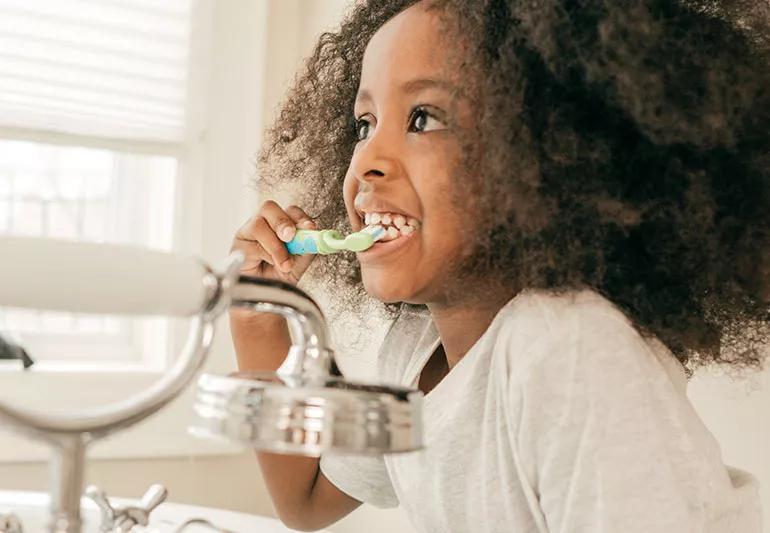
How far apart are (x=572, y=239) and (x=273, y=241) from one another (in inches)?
13.9

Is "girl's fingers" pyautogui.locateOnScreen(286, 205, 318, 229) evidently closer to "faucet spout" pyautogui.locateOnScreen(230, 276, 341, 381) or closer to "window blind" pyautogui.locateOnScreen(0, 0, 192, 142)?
"faucet spout" pyautogui.locateOnScreen(230, 276, 341, 381)

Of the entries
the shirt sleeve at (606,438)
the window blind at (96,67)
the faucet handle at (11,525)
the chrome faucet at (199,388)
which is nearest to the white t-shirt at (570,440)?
the shirt sleeve at (606,438)

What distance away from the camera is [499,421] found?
695mm

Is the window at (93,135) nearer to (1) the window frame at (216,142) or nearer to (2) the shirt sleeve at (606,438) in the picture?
(1) the window frame at (216,142)

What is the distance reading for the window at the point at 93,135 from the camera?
61.2 inches

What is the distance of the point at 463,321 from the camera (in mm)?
828

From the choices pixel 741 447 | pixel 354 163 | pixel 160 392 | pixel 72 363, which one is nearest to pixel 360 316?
pixel 354 163

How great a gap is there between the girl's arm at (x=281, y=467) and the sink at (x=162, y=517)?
0.04 m

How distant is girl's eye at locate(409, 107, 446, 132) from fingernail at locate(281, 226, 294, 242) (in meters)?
Result: 0.21

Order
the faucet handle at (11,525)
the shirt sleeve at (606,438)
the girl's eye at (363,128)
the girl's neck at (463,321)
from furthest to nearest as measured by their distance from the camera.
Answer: the girl's eye at (363,128), the girl's neck at (463,321), the faucet handle at (11,525), the shirt sleeve at (606,438)

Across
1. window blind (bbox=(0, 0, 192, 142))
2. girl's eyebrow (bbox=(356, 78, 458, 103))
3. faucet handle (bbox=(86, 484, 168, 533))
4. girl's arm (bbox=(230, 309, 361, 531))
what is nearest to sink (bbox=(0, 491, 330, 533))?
girl's arm (bbox=(230, 309, 361, 531))

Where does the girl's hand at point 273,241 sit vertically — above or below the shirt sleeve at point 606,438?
above

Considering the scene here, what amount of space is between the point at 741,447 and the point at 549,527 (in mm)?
342

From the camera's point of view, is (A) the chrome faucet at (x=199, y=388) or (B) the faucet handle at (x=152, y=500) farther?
(B) the faucet handle at (x=152, y=500)
